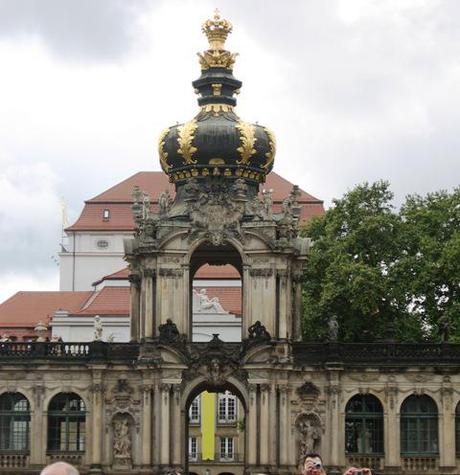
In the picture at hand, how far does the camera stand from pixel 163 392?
46.2 m

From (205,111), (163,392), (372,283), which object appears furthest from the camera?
(372,283)

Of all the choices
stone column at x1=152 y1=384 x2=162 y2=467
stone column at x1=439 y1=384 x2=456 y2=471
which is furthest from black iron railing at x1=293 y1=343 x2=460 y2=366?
stone column at x1=152 y1=384 x2=162 y2=467

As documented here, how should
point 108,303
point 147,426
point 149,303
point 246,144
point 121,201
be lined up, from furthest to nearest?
point 121,201 < point 108,303 < point 246,144 < point 149,303 < point 147,426

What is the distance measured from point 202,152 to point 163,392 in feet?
26.6

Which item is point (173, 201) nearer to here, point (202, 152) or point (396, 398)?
point (202, 152)

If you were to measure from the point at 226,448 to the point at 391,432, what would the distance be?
148 feet

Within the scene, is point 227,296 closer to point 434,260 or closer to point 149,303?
point 434,260

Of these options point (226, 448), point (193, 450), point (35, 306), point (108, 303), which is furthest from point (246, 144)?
point (35, 306)

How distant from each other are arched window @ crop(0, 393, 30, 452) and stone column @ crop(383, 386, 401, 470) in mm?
11568

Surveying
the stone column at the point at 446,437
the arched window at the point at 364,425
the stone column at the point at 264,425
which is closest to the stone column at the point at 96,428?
the stone column at the point at 264,425

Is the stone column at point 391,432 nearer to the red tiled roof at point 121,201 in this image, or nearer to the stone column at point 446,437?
the stone column at point 446,437

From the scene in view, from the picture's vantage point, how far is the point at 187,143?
4847cm

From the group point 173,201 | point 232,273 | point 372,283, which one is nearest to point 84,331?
point 232,273

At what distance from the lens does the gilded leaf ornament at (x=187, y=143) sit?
48438mm
